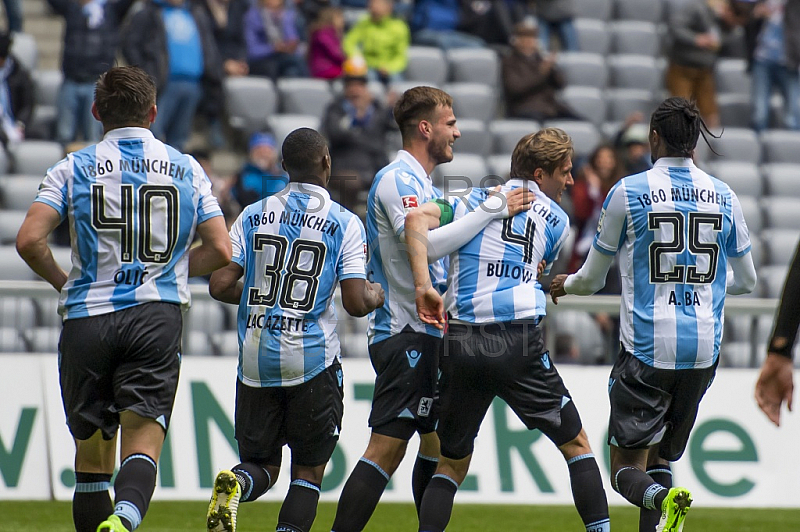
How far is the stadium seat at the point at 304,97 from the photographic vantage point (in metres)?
12.6

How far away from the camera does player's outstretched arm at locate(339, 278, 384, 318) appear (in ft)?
17.4

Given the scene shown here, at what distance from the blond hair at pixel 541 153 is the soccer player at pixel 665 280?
12.4 inches

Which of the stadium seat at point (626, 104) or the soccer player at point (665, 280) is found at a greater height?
the stadium seat at point (626, 104)

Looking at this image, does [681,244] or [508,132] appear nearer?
[681,244]

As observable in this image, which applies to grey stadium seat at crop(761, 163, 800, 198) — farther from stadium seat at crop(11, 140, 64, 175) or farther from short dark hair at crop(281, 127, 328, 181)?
short dark hair at crop(281, 127, 328, 181)

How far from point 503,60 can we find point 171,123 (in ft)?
13.2

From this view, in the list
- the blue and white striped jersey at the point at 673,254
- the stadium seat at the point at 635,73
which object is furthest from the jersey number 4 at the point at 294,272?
the stadium seat at the point at 635,73

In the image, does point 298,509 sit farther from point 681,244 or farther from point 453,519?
point 453,519

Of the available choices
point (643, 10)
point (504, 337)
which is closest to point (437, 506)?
point (504, 337)

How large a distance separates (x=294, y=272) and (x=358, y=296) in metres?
0.32

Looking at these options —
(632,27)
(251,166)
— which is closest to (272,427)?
(251,166)

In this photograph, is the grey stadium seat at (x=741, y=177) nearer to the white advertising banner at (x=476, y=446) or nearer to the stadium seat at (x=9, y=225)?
the white advertising banner at (x=476, y=446)

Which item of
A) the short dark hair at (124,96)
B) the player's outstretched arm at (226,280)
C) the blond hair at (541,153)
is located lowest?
the player's outstretched arm at (226,280)

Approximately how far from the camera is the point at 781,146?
45.4 ft
